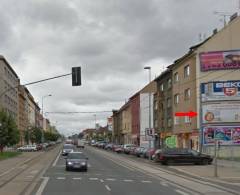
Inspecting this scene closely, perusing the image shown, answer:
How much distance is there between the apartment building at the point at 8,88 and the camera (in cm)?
11744

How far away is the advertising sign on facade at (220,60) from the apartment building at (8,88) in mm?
52513

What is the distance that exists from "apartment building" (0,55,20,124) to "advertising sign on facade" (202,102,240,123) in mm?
56675

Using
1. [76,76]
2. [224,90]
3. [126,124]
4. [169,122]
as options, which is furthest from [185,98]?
[126,124]

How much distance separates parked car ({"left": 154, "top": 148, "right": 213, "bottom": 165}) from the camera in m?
51.9

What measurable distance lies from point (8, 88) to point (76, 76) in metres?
92.2

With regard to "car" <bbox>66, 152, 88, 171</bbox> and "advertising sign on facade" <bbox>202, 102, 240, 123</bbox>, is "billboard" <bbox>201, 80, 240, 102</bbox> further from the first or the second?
"car" <bbox>66, 152, 88, 171</bbox>

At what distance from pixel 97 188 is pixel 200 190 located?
4425mm

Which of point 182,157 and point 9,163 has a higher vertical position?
point 182,157

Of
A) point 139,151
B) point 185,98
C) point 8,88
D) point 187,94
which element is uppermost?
point 8,88

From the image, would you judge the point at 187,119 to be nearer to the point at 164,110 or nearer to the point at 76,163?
the point at 164,110

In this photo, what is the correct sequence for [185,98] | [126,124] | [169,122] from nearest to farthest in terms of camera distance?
[185,98]
[169,122]
[126,124]

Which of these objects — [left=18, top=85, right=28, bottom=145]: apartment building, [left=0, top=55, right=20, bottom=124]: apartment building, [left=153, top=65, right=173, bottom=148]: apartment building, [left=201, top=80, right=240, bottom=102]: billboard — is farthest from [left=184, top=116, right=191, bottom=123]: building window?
[left=18, top=85, right=28, bottom=145]: apartment building

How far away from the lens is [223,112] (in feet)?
198

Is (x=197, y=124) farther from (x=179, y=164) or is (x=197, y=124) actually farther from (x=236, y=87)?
(x=179, y=164)
